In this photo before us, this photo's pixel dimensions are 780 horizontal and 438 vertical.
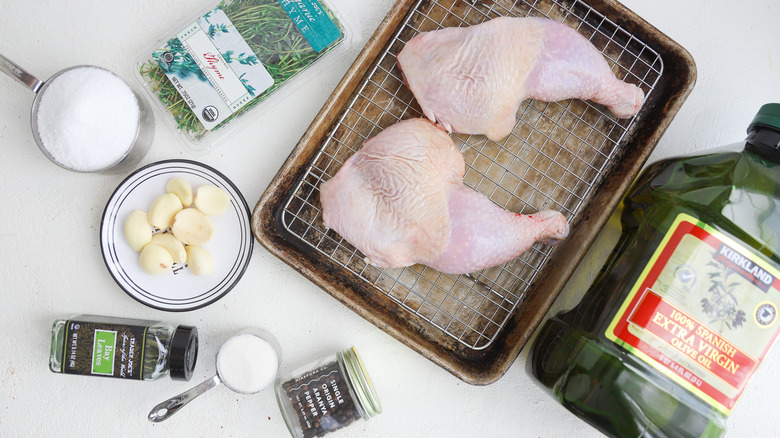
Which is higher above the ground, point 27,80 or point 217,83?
point 217,83

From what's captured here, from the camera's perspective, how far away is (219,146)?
120 cm

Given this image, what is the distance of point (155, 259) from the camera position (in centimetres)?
112

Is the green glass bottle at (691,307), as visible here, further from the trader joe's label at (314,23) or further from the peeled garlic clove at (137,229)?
the peeled garlic clove at (137,229)

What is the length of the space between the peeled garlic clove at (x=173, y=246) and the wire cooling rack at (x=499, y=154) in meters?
0.26

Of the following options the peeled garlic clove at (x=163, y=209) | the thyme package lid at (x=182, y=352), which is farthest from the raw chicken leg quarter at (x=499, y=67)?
the thyme package lid at (x=182, y=352)

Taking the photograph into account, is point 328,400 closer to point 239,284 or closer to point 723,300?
point 239,284

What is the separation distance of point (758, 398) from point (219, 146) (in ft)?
4.97

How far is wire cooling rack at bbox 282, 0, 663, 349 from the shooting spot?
1165 mm

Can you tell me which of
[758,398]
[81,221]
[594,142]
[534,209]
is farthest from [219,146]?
[758,398]

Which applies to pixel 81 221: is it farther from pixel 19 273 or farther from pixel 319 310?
pixel 319 310

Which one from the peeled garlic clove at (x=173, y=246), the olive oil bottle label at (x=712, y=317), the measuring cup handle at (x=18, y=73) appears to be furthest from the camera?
the peeled garlic clove at (x=173, y=246)

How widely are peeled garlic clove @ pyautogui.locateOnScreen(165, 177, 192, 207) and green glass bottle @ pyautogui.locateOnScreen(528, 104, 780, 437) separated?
93 cm

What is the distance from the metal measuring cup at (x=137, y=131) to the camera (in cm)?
105

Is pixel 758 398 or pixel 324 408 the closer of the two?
pixel 324 408
